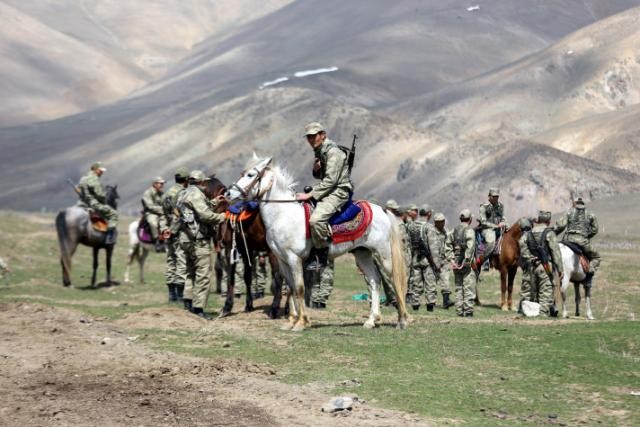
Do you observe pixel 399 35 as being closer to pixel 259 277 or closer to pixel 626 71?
pixel 626 71

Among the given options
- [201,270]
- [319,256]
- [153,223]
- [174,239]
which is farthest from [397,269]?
[153,223]

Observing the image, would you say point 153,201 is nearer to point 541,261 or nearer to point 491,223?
point 491,223

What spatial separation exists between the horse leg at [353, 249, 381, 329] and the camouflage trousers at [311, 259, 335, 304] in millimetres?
4908

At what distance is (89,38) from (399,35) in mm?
72686

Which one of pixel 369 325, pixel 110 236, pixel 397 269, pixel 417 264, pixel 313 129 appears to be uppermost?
pixel 313 129

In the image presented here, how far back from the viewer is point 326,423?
1022 centimetres

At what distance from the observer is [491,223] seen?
24.3m

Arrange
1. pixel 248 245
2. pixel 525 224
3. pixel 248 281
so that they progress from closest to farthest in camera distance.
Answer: pixel 248 245
pixel 248 281
pixel 525 224

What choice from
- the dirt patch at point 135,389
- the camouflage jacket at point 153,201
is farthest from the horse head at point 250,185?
the camouflage jacket at point 153,201

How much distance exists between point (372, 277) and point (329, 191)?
74.4 inches

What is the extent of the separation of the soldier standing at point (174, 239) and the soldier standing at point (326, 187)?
4882 mm

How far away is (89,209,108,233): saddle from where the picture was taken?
2728cm

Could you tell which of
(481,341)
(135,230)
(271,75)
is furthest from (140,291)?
(271,75)

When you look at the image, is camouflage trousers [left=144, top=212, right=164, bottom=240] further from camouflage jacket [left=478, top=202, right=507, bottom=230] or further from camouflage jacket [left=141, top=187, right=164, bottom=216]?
camouflage jacket [left=478, top=202, right=507, bottom=230]
